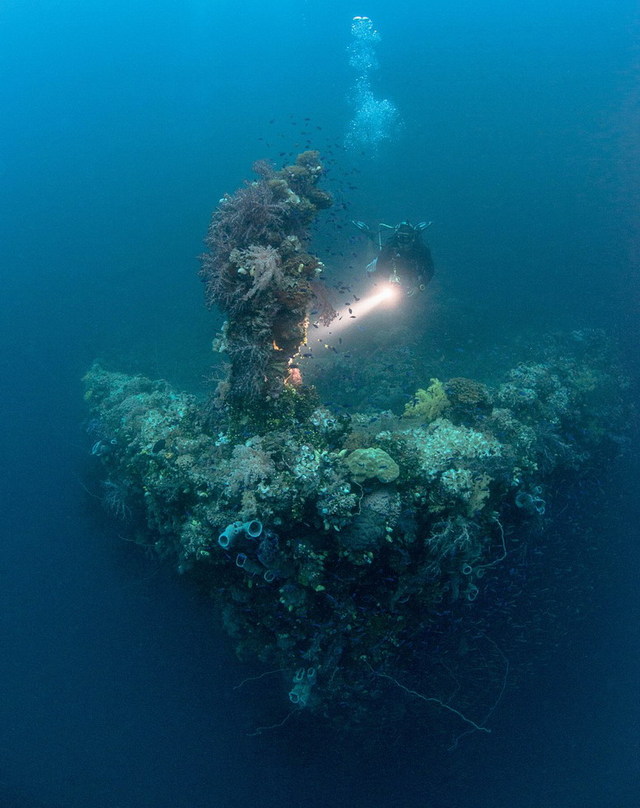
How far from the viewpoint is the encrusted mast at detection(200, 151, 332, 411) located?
6906 millimetres

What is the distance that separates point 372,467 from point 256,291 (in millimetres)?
3502

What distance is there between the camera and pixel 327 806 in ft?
25.8

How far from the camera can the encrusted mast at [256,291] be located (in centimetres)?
691

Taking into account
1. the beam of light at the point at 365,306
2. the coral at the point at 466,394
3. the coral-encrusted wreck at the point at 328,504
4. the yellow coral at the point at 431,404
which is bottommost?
the coral-encrusted wreck at the point at 328,504

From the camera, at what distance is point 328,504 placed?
18.5 ft

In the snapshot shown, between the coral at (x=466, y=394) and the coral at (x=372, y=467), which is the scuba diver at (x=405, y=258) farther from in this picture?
the coral at (x=372, y=467)

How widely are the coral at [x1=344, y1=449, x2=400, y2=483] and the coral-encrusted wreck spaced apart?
21mm

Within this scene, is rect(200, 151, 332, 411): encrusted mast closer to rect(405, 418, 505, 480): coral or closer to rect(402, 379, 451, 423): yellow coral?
rect(402, 379, 451, 423): yellow coral

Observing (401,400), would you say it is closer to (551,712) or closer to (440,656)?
(440,656)

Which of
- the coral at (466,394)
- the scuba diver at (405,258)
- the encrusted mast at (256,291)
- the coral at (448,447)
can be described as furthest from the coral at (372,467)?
the scuba diver at (405,258)

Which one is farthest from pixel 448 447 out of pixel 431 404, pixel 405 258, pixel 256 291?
pixel 405 258

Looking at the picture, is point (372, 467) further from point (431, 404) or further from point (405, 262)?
point (405, 262)

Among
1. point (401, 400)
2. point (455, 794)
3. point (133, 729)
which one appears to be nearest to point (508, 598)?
point (455, 794)

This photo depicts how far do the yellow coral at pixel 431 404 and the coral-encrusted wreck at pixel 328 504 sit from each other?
0.03 meters
